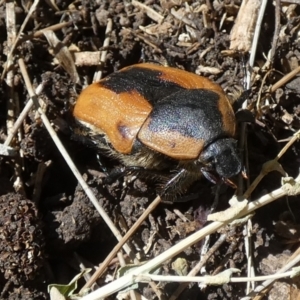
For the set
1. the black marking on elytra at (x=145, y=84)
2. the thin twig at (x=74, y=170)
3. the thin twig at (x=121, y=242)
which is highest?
the black marking on elytra at (x=145, y=84)

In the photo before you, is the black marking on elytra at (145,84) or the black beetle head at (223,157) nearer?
the black beetle head at (223,157)

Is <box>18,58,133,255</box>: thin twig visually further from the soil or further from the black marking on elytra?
the black marking on elytra

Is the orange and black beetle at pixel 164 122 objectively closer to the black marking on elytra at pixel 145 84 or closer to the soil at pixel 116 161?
the black marking on elytra at pixel 145 84

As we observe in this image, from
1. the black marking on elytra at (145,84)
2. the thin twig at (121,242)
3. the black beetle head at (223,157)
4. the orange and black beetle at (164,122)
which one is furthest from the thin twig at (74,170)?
the black beetle head at (223,157)

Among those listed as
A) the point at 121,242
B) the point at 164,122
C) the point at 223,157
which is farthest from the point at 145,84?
the point at 121,242

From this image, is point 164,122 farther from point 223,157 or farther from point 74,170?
point 74,170

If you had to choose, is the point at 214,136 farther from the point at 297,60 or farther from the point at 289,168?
the point at 297,60

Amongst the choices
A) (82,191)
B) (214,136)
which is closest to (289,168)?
(214,136)

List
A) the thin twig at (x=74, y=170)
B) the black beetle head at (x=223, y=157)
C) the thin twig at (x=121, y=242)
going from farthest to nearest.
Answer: the thin twig at (x=74, y=170), the thin twig at (x=121, y=242), the black beetle head at (x=223, y=157)
